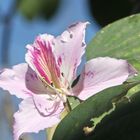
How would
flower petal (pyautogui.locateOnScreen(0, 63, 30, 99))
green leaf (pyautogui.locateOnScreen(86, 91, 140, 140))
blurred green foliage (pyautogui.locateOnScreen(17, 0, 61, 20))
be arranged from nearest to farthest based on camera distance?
green leaf (pyautogui.locateOnScreen(86, 91, 140, 140)) < flower petal (pyautogui.locateOnScreen(0, 63, 30, 99)) < blurred green foliage (pyautogui.locateOnScreen(17, 0, 61, 20))

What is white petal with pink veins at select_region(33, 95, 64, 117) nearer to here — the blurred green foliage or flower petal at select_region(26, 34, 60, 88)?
flower petal at select_region(26, 34, 60, 88)

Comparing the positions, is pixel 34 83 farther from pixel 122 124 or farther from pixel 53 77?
pixel 122 124

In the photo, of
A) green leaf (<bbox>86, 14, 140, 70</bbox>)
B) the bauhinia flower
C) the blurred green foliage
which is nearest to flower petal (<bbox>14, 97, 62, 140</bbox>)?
the bauhinia flower

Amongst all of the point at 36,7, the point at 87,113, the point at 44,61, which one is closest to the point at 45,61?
the point at 44,61

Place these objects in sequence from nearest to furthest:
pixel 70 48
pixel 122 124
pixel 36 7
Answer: pixel 122 124 → pixel 70 48 → pixel 36 7

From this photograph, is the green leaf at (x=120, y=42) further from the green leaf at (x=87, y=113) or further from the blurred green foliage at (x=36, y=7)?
the blurred green foliage at (x=36, y=7)

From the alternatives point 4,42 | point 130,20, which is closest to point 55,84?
point 130,20

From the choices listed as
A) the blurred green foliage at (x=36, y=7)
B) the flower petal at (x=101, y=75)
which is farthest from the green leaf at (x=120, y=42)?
the blurred green foliage at (x=36, y=7)
